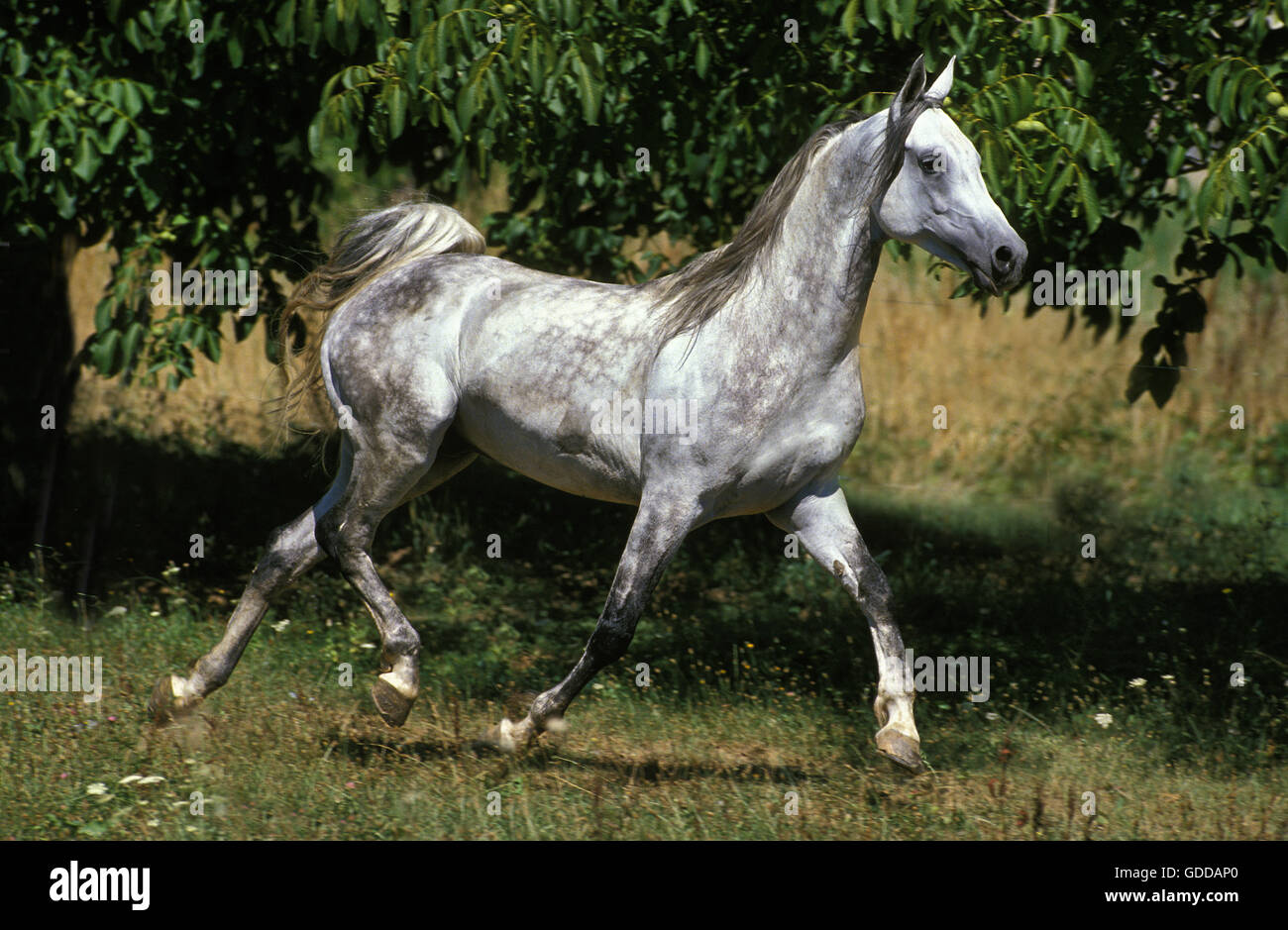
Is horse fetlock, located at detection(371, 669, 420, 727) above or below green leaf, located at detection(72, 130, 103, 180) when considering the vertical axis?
below

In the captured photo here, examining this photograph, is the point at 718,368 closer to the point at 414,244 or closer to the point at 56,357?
the point at 414,244

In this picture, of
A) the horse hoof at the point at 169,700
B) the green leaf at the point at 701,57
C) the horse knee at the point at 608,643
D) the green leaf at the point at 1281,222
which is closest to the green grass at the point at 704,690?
the horse hoof at the point at 169,700

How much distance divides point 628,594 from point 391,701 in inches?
40.2

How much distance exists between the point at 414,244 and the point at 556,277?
2.42 feet

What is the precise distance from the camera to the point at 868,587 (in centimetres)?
498

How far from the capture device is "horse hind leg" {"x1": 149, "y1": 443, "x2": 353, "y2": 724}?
560cm

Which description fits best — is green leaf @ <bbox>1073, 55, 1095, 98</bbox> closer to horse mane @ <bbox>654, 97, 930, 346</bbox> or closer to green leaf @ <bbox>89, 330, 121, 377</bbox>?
horse mane @ <bbox>654, 97, 930, 346</bbox>

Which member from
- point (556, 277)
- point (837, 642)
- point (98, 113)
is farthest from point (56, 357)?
point (837, 642)

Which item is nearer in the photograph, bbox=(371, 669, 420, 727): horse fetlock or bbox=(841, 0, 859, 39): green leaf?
bbox=(841, 0, 859, 39): green leaf

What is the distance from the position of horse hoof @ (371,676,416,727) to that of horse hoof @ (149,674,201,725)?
2.83 feet

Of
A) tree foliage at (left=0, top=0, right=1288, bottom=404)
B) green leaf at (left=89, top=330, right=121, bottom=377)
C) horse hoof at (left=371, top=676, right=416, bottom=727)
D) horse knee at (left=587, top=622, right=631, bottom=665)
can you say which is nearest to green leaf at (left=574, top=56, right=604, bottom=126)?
tree foliage at (left=0, top=0, right=1288, bottom=404)

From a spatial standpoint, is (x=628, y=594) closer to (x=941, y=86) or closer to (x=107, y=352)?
(x=941, y=86)

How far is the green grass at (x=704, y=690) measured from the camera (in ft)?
16.3

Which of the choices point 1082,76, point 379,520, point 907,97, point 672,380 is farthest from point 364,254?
point 1082,76
